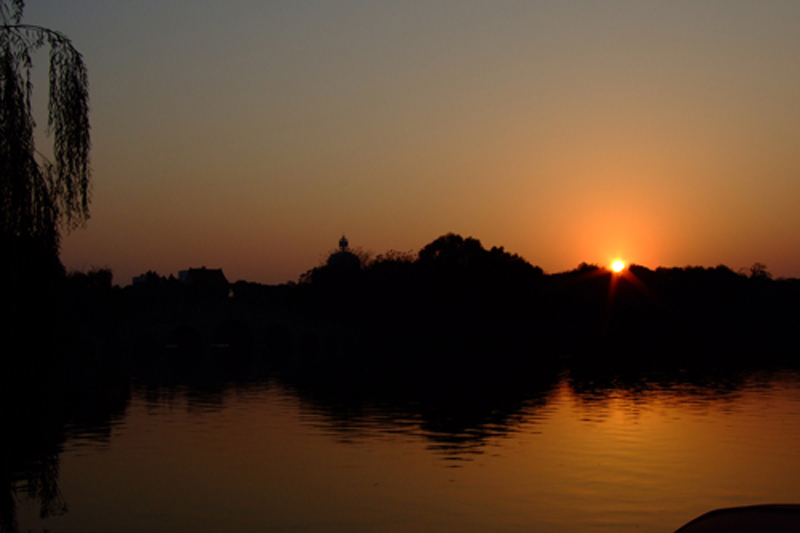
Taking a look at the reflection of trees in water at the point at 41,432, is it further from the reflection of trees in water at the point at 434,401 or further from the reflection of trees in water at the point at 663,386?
the reflection of trees in water at the point at 663,386

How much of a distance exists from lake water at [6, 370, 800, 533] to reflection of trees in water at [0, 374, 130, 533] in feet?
0.90

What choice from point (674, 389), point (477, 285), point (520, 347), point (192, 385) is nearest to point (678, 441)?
point (674, 389)

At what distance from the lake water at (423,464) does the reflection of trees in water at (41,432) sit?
275 millimetres

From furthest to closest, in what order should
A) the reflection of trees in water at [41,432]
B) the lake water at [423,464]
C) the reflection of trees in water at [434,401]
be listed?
the reflection of trees in water at [434,401]
the lake water at [423,464]
the reflection of trees in water at [41,432]

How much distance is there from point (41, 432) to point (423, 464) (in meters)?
10.5

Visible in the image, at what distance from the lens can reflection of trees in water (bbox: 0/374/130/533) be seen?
39.4 feet

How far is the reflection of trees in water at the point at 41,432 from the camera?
472 inches

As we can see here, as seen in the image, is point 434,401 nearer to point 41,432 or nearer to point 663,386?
point 663,386

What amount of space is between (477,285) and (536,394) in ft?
174

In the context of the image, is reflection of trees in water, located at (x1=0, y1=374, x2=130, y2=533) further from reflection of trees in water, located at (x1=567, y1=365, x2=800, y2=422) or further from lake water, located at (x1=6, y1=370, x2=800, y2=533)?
reflection of trees in water, located at (x1=567, y1=365, x2=800, y2=422)

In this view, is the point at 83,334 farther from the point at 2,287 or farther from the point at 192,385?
the point at 2,287

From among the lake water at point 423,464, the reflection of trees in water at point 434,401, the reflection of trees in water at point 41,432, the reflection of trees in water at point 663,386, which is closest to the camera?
the reflection of trees in water at point 41,432

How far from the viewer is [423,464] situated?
23141mm

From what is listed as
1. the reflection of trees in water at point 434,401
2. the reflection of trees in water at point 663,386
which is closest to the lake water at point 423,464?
the reflection of trees in water at point 434,401
